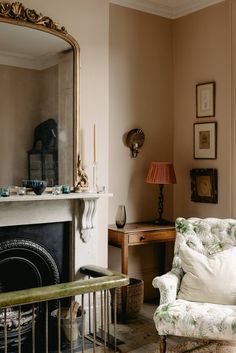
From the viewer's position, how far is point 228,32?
3830 mm

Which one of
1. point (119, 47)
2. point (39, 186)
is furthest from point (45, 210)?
point (119, 47)

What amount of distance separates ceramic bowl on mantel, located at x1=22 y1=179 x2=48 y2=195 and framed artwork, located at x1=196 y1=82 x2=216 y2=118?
170cm

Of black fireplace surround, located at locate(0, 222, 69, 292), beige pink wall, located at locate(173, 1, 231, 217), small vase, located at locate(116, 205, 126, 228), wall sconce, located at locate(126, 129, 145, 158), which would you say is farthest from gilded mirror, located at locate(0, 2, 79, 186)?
beige pink wall, located at locate(173, 1, 231, 217)

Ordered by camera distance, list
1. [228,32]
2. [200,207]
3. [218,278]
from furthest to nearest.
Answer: [200,207]
[228,32]
[218,278]

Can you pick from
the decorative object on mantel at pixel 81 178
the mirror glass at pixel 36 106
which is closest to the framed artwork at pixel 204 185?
the decorative object on mantel at pixel 81 178

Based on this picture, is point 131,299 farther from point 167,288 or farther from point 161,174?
point 161,174

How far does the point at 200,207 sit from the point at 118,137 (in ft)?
3.22

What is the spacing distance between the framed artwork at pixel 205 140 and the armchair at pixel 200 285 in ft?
3.09

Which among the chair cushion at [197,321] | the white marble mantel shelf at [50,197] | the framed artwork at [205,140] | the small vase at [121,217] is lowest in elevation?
the chair cushion at [197,321]

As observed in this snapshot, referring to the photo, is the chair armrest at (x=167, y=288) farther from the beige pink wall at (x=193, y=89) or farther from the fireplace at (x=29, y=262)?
the beige pink wall at (x=193, y=89)

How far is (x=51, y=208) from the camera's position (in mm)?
3182

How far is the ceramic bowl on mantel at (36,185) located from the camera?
3.06 metres

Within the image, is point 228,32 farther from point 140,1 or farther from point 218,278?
point 218,278

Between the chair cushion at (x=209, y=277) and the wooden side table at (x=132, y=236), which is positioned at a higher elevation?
the wooden side table at (x=132, y=236)
